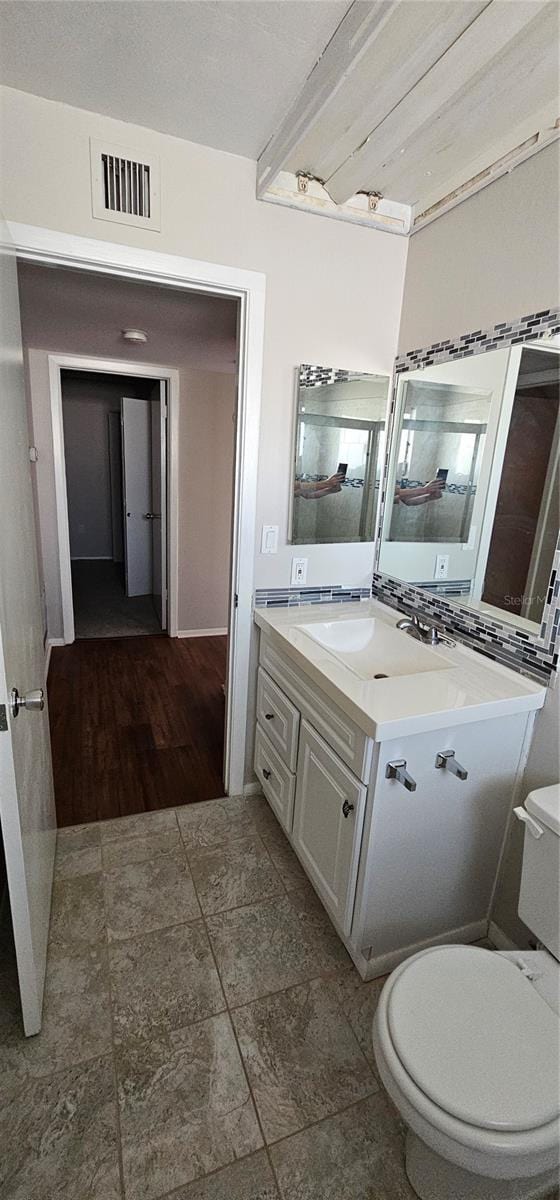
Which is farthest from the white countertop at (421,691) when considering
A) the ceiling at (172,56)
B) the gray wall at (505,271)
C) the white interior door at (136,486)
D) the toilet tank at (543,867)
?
the white interior door at (136,486)

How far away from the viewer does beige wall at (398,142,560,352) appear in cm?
137

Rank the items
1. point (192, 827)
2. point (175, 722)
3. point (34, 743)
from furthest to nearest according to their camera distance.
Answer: point (175, 722), point (192, 827), point (34, 743)

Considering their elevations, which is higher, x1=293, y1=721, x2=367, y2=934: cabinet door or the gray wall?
the gray wall

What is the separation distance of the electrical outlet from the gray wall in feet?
3.06

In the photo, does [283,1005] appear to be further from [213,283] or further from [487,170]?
[487,170]

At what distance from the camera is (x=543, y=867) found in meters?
1.18

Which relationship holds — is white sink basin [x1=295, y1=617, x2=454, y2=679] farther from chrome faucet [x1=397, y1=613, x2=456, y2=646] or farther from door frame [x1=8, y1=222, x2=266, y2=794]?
door frame [x1=8, y1=222, x2=266, y2=794]

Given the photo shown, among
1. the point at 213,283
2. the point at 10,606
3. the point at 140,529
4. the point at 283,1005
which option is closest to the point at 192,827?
the point at 283,1005

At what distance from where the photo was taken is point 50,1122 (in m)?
1.15

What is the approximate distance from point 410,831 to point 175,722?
70.9 inches

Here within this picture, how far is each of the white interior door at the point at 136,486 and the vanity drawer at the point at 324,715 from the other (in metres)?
3.31

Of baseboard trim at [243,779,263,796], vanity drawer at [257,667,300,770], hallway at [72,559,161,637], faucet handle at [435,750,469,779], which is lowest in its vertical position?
hallway at [72,559,161,637]

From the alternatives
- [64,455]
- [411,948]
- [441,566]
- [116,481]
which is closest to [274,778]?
[411,948]

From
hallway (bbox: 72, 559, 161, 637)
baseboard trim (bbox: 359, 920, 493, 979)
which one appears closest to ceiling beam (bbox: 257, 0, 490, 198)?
baseboard trim (bbox: 359, 920, 493, 979)
